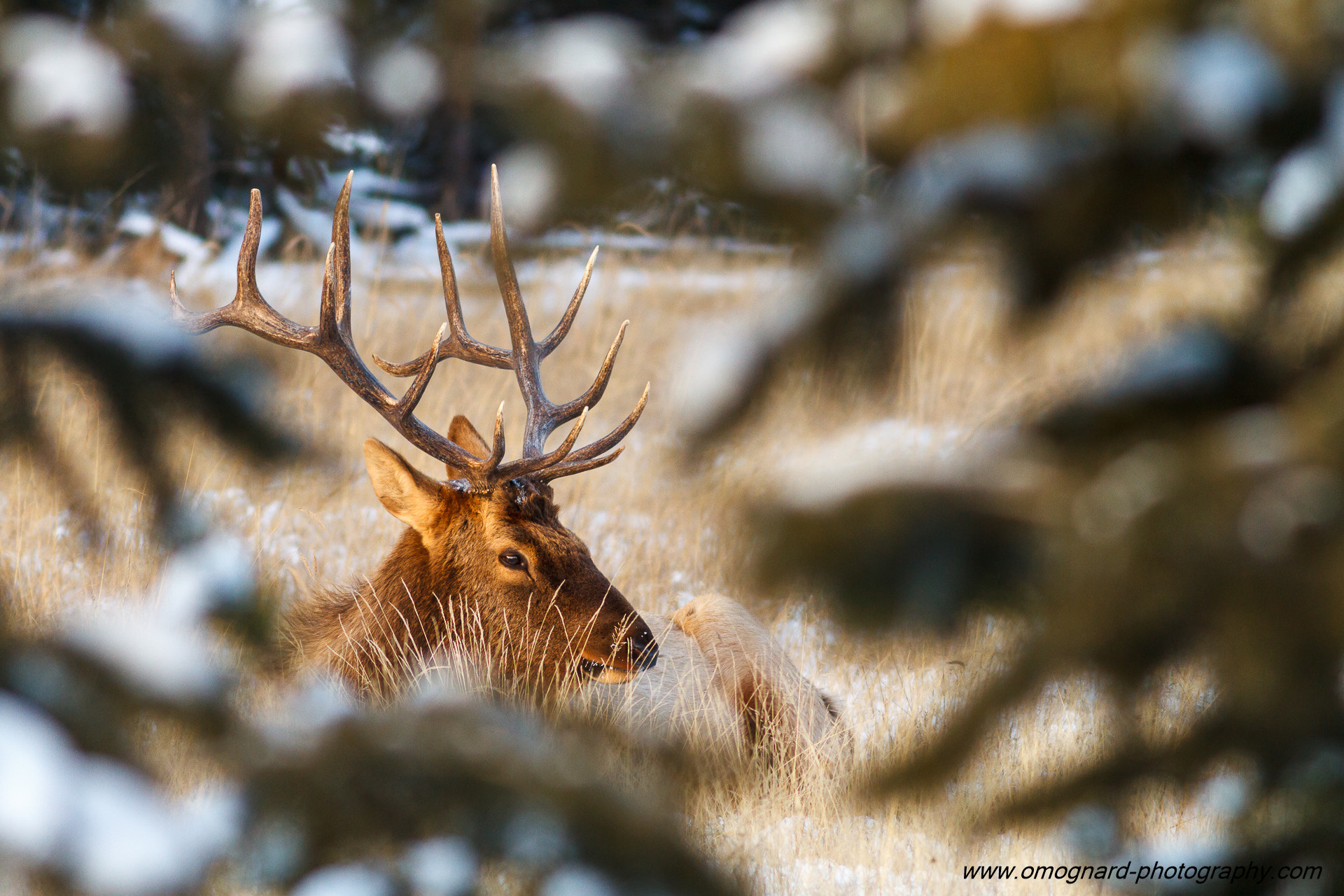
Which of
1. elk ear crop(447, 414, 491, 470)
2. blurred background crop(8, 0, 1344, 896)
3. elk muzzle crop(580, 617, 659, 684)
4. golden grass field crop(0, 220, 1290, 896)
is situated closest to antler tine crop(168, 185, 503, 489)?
golden grass field crop(0, 220, 1290, 896)

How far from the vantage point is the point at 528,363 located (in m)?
4.18

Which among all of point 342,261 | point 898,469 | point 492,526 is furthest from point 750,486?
point 898,469

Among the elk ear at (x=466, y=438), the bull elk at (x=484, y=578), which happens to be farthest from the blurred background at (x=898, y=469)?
the elk ear at (x=466, y=438)

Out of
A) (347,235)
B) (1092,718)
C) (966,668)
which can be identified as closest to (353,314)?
(347,235)

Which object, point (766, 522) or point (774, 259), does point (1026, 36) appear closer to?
point (766, 522)

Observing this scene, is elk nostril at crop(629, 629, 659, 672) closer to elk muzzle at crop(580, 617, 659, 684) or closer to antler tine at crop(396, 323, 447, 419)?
elk muzzle at crop(580, 617, 659, 684)

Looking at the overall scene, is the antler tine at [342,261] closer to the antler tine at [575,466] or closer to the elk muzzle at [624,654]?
the antler tine at [575,466]

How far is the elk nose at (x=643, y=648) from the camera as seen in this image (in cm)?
352

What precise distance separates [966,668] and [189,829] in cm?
373

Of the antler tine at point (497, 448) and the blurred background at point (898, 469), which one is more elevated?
the antler tine at point (497, 448)

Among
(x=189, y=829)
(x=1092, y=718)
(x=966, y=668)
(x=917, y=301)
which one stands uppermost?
(x=966, y=668)

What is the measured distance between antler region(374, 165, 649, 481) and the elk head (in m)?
0.01

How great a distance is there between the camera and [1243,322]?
0.73m

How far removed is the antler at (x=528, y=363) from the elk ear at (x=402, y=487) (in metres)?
0.32
